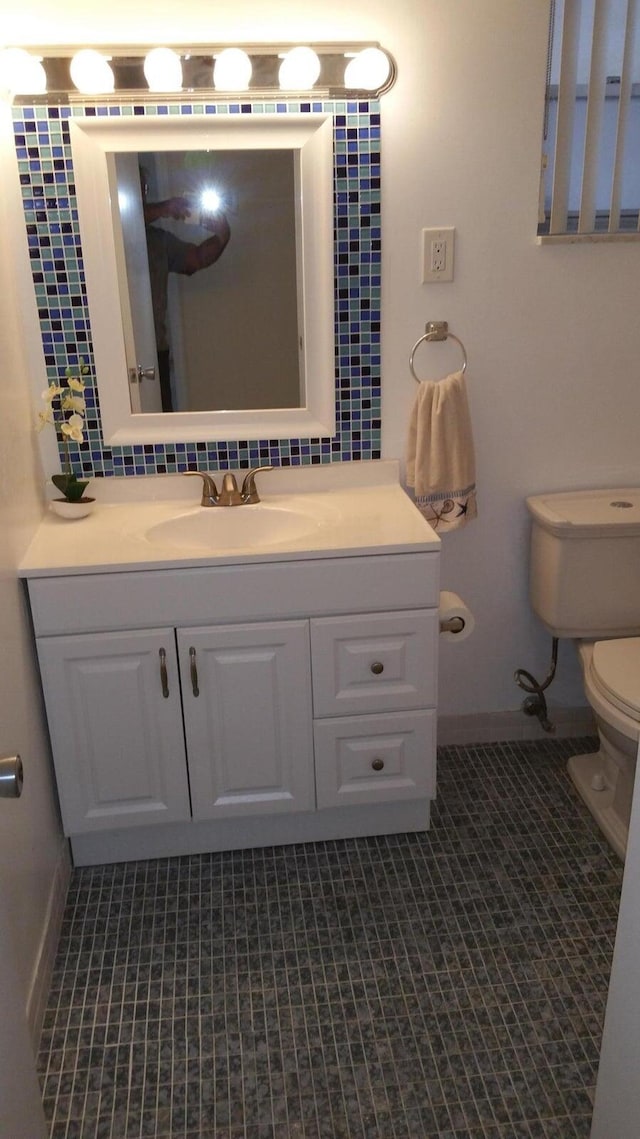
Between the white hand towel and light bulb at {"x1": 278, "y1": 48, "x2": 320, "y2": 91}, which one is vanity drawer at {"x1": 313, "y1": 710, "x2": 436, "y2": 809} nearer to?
the white hand towel

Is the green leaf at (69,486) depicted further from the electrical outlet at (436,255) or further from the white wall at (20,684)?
the electrical outlet at (436,255)

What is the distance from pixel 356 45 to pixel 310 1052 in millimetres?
2062

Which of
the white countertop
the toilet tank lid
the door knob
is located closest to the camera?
the door knob

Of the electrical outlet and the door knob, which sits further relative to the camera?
the electrical outlet

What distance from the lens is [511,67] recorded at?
6.47ft

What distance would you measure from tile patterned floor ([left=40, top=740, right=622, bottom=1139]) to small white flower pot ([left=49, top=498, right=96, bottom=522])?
0.85 metres

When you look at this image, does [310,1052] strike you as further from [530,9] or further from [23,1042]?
[530,9]

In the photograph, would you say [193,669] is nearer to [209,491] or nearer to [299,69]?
[209,491]

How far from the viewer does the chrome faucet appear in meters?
2.10

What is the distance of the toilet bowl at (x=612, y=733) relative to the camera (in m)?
1.91

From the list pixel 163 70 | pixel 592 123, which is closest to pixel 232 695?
pixel 163 70

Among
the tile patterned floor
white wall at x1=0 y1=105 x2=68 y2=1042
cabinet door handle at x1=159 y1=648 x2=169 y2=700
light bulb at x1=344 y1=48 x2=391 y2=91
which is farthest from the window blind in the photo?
the tile patterned floor

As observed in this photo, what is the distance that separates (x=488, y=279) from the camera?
83.6 inches

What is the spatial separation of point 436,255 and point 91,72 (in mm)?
860
